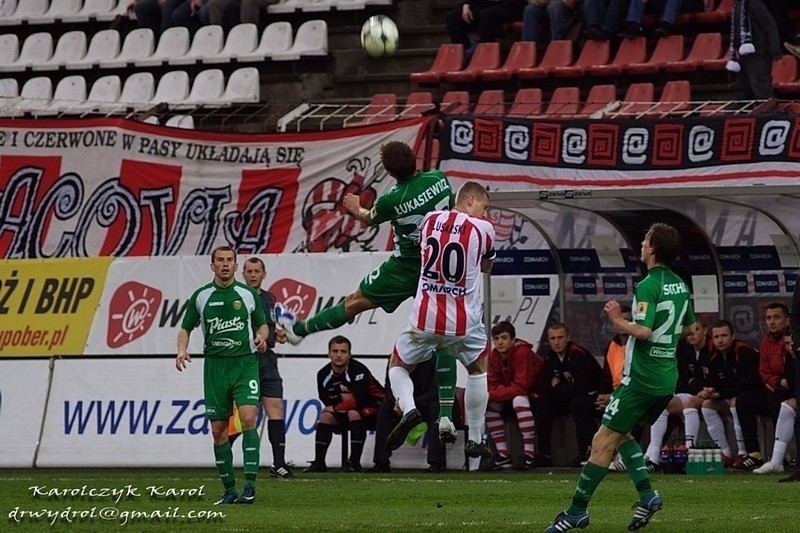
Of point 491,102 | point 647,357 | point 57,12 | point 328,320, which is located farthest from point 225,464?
point 57,12

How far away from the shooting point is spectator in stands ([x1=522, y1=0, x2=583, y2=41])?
75.7 feet

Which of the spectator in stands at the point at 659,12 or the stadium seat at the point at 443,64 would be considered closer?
the spectator in stands at the point at 659,12

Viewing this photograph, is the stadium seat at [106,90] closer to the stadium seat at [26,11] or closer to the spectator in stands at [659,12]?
the stadium seat at [26,11]

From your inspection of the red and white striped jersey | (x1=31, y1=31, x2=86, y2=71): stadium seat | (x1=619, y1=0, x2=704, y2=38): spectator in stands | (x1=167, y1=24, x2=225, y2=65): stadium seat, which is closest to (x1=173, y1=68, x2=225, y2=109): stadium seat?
(x1=167, y1=24, x2=225, y2=65): stadium seat

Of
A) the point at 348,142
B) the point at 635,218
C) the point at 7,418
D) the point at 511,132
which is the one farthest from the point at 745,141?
the point at 7,418

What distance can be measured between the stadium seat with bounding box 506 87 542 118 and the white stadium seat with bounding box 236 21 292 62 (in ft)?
15.8

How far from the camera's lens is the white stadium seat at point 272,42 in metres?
25.1

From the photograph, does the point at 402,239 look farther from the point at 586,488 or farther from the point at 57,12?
the point at 57,12

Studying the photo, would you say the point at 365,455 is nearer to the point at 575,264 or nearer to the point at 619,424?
the point at 575,264

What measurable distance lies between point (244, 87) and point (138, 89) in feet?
7.53

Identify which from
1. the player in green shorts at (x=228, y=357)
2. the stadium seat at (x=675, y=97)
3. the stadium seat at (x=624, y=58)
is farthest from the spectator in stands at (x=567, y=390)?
the stadium seat at (x=624, y=58)

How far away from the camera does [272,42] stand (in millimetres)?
25281

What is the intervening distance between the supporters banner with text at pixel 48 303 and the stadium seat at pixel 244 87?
19.0 feet

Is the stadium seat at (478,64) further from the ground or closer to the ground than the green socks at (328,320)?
further from the ground
